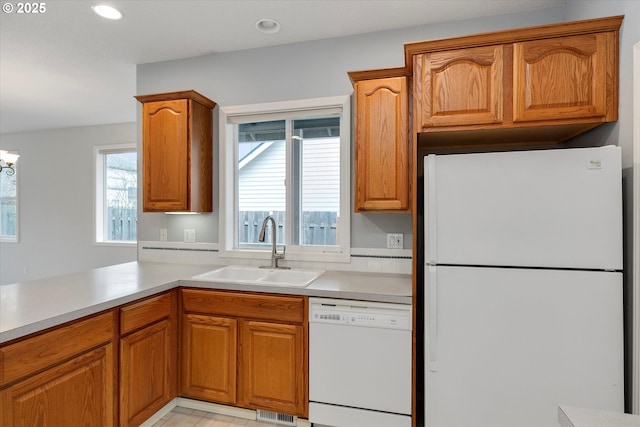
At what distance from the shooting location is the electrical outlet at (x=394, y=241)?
2373mm

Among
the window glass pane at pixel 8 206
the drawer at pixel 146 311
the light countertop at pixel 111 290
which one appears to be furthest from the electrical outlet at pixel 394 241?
the window glass pane at pixel 8 206

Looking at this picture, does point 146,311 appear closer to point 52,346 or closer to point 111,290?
point 111,290

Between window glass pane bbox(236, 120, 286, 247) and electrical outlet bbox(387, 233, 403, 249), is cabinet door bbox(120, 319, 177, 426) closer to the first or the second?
window glass pane bbox(236, 120, 286, 247)

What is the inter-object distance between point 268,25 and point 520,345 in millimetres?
2459

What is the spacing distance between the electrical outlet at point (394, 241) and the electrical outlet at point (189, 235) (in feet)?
5.31

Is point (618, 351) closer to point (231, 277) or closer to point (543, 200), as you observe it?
point (543, 200)

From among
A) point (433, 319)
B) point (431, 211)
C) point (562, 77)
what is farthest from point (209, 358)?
point (562, 77)

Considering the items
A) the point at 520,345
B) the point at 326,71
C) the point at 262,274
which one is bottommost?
the point at 520,345

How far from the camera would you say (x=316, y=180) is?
269 centimetres

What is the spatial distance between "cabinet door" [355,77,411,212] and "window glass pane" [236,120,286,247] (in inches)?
32.3

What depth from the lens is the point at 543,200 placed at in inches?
62.2

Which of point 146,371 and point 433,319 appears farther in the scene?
point 146,371

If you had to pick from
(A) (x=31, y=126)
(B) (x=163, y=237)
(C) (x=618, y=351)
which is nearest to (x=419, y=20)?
(C) (x=618, y=351)

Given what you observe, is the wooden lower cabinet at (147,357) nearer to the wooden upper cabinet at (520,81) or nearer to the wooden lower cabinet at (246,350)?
the wooden lower cabinet at (246,350)
